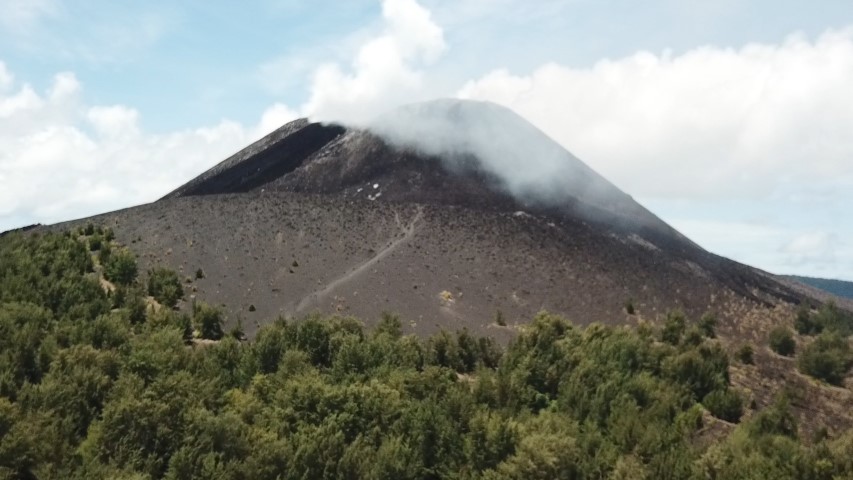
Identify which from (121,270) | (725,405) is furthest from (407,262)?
(725,405)

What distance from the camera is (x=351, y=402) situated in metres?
19.6

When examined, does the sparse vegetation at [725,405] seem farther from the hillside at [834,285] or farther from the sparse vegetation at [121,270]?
the hillside at [834,285]

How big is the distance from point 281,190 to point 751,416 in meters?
33.2

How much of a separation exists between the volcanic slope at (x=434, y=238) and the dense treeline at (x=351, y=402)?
15.8 ft

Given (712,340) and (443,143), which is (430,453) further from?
(443,143)

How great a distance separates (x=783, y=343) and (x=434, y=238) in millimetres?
17792

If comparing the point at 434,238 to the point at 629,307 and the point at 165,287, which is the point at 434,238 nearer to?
the point at 629,307

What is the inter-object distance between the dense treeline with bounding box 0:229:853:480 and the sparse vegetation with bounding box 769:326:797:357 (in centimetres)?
605

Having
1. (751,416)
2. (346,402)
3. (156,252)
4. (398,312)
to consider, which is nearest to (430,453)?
(346,402)

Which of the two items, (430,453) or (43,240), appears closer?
(430,453)

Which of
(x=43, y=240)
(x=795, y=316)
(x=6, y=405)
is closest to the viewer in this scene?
(x=6, y=405)

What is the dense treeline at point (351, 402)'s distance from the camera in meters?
16.9

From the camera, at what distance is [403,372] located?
23062mm

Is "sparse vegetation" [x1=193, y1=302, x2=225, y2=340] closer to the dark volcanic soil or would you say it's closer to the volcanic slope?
the dark volcanic soil
